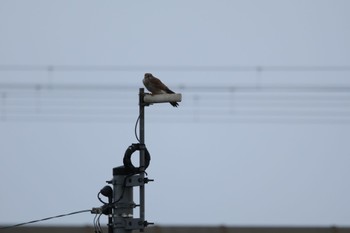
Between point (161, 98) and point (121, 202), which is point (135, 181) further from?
point (161, 98)

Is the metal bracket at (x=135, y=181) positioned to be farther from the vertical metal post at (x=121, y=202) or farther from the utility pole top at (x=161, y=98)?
the utility pole top at (x=161, y=98)

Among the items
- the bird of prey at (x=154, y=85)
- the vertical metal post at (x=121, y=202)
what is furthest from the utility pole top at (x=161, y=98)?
the bird of prey at (x=154, y=85)

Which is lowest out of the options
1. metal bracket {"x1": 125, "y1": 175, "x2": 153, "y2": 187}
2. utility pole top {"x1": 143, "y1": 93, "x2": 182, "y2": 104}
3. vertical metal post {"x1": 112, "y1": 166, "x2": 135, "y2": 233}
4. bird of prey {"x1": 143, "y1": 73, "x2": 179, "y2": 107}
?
vertical metal post {"x1": 112, "y1": 166, "x2": 135, "y2": 233}

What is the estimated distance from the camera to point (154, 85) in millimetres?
17828

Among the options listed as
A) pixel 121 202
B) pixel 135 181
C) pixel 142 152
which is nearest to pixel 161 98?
pixel 142 152

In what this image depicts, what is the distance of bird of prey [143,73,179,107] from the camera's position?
685 inches

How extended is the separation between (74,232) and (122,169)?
756 cm

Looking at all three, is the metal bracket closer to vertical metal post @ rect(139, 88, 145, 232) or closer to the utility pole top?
vertical metal post @ rect(139, 88, 145, 232)

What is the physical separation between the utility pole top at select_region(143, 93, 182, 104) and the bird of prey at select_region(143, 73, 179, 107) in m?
1.45

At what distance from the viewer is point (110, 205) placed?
15742 millimetres

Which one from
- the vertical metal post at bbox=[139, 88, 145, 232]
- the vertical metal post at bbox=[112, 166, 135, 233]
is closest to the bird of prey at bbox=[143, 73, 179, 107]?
the vertical metal post at bbox=[139, 88, 145, 232]

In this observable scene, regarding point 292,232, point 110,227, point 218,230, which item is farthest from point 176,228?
point 110,227

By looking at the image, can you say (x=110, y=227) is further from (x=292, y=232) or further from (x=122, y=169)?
(x=292, y=232)

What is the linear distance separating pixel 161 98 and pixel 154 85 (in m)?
2.29
